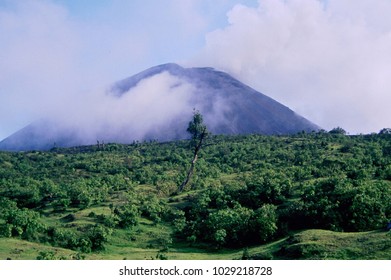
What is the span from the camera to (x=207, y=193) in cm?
4628

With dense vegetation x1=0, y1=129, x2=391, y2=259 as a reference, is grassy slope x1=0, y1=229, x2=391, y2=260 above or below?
below

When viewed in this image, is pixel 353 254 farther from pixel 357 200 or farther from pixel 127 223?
pixel 127 223

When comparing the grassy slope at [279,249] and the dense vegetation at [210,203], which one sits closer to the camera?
the grassy slope at [279,249]

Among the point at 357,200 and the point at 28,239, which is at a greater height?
the point at 357,200

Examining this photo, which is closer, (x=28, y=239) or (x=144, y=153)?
(x=28, y=239)

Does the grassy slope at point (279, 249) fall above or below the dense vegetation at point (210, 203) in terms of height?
below

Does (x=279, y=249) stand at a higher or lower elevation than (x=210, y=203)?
lower

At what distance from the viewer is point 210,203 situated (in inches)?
1735

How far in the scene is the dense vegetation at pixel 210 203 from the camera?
32.6 meters

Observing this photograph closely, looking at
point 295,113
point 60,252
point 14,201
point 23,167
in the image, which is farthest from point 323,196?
point 295,113

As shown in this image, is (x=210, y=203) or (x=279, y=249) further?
(x=210, y=203)

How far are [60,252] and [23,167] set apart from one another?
163 feet

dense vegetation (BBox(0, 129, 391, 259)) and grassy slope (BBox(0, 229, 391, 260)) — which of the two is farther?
dense vegetation (BBox(0, 129, 391, 259))

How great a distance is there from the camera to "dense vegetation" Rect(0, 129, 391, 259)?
32594 mm
